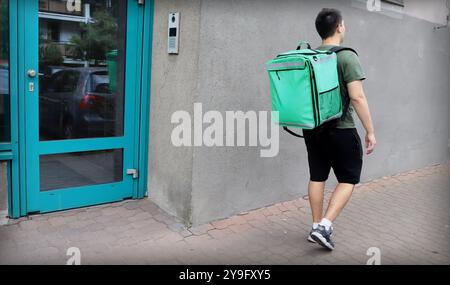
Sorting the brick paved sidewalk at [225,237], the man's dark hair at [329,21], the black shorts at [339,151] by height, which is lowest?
the brick paved sidewalk at [225,237]

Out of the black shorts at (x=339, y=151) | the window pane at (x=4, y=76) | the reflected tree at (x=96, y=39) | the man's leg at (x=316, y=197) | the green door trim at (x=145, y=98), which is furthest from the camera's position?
the green door trim at (x=145, y=98)

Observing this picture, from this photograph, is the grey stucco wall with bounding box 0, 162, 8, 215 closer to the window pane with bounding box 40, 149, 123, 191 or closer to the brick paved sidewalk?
the brick paved sidewalk

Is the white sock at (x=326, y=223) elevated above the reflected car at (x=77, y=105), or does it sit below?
below

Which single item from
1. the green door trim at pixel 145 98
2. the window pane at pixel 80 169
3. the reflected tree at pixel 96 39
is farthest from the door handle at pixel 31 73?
the green door trim at pixel 145 98

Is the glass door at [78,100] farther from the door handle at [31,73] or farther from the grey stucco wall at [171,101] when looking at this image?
the grey stucco wall at [171,101]

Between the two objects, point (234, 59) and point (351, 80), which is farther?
point (234, 59)

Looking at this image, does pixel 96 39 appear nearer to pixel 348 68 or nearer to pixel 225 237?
pixel 225 237

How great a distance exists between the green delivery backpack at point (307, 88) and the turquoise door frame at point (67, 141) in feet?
4.85

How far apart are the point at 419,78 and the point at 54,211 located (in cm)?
492

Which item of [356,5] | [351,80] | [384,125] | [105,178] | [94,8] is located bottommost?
[105,178]

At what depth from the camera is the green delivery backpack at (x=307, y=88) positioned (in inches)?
123

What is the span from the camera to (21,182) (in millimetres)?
3842
